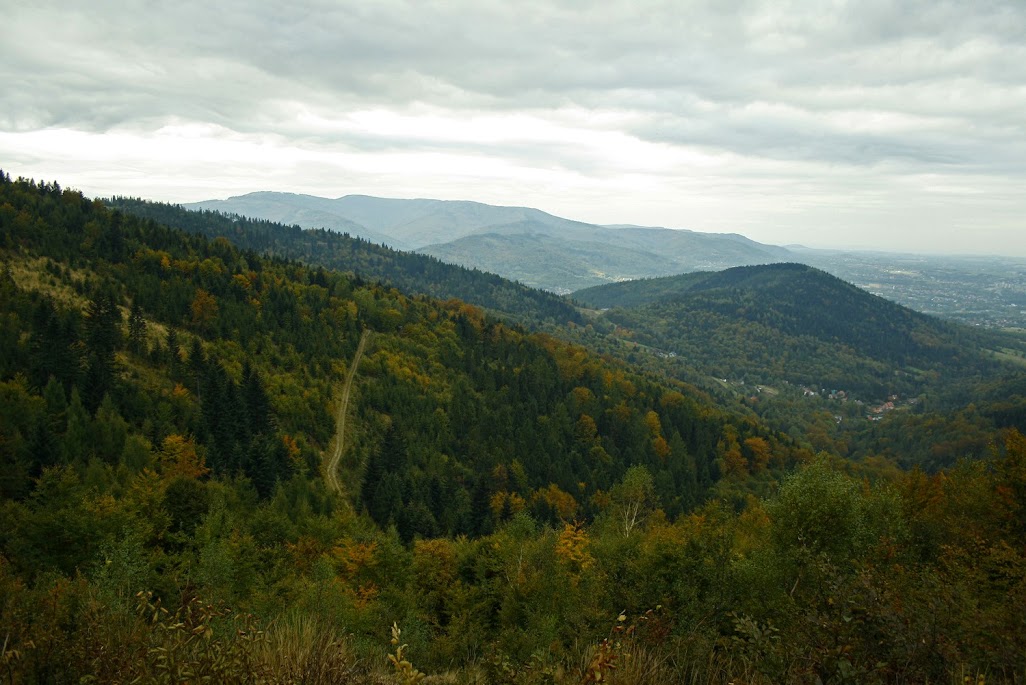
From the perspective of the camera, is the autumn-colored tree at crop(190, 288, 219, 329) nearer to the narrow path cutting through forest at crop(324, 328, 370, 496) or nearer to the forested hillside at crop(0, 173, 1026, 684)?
the forested hillside at crop(0, 173, 1026, 684)

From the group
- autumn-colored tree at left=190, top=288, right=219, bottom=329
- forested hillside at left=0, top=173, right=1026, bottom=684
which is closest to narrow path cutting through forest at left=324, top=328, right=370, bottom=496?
forested hillside at left=0, top=173, right=1026, bottom=684

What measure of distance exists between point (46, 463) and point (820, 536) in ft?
194

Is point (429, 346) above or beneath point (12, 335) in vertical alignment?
beneath

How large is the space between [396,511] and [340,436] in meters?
22.9

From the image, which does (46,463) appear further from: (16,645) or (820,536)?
(820,536)

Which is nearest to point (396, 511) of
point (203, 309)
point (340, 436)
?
point (340, 436)

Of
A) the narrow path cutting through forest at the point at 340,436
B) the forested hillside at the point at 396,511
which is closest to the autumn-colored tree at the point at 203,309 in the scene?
the forested hillside at the point at 396,511

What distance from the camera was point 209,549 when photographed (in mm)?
29500

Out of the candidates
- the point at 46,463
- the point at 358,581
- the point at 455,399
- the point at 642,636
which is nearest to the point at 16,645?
the point at 642,636

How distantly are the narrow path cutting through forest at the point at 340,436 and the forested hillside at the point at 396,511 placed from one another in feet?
5.15

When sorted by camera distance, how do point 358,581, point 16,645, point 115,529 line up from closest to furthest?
point 16,645
point 115,529
point 358,581

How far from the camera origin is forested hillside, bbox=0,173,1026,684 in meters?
8.84

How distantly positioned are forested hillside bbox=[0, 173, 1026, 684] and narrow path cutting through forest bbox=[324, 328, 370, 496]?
157 cm

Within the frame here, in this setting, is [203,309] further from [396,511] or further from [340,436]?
[396,511]
